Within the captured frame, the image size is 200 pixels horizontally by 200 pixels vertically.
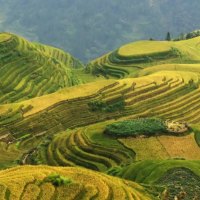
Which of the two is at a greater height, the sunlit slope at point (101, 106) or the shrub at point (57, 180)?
the shrub at point (57, 180)

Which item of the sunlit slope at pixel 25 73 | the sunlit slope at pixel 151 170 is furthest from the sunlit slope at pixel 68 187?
the sunlit slope at pixel 25 73

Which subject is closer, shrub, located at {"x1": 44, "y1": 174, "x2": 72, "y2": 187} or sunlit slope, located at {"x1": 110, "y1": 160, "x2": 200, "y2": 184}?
shrub, located at {"x1": 44, "y1": 174, "x2": 72, "y2": 187}

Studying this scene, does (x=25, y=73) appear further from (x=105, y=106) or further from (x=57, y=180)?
(x=57, y=180)

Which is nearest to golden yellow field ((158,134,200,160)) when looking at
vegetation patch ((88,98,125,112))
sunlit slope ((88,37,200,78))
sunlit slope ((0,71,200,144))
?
sunlit slope ((0,71,200,144))

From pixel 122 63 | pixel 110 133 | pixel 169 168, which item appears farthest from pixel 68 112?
pixel 122 63

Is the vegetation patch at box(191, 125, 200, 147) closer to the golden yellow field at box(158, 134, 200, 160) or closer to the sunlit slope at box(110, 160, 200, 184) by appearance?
the golden yellow field at box(158, 134, 200, 160)

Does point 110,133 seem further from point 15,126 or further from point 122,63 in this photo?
point 122,63

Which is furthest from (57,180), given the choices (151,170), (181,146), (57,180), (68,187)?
(181,146)

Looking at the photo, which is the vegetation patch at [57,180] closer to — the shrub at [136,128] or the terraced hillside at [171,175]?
the terraced hillside at [171,175]
